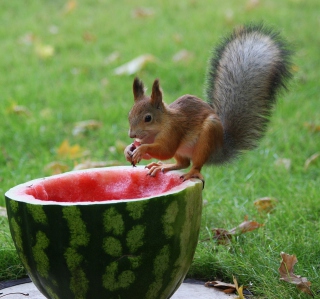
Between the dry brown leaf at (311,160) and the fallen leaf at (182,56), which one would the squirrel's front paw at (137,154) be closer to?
the dry brown leaf at (311,160)

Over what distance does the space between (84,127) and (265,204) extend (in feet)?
6.61

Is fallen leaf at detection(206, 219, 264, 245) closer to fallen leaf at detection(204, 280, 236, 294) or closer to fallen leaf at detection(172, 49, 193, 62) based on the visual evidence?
fallen leaf at detection(204, 280, 236, 294)

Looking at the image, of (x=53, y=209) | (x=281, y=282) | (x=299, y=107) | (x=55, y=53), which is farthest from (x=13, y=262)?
(x=55, y=53)

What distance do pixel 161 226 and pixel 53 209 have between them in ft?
1.18

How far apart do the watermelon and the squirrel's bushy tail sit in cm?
55

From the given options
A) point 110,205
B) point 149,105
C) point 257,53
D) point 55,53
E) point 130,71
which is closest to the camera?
point 110,205

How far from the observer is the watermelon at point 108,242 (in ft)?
6.96

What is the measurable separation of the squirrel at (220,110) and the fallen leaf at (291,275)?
48cm

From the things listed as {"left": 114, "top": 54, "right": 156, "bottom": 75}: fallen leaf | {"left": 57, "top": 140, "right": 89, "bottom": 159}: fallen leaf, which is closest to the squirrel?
{"left": 57, "top": 140, "right": 89, "bottom": 159}: fallen leaf

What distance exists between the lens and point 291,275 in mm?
2590

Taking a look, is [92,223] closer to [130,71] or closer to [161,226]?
[161,226]

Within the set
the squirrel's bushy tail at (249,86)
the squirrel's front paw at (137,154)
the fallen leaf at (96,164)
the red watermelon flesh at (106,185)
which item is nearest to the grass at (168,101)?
the fallen leaf at (96,164)

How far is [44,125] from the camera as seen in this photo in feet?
17.1

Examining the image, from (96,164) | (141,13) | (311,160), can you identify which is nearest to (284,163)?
(311,160)
